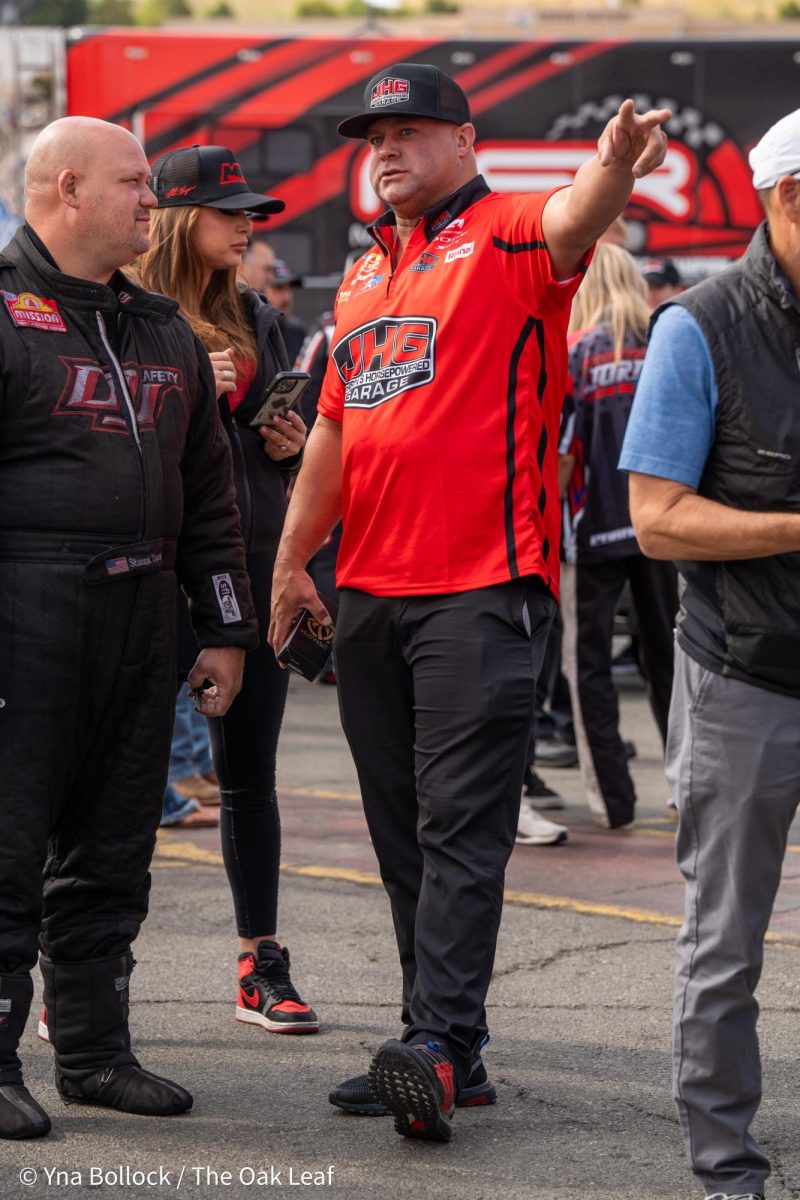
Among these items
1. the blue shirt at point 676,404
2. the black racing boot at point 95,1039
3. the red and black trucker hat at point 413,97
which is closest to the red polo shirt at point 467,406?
the red and black trucker hat at point 413,97

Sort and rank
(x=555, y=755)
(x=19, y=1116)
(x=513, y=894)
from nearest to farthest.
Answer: (x=19, y=1116), (x=513, y=894), (x=555, y=755)

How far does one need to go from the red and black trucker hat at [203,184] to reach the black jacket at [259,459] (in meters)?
0.32

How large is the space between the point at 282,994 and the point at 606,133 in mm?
2381

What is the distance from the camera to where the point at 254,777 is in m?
4.63

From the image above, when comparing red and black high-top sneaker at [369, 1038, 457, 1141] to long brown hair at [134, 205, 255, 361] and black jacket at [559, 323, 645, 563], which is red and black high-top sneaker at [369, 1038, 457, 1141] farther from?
black jacket at [559, 323, 645, 563]

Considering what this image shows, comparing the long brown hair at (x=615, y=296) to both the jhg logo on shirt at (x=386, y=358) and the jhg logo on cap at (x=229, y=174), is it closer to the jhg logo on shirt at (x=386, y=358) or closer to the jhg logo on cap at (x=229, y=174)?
the jhg logo on cap at (x=229, y=174)

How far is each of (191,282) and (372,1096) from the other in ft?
7.06

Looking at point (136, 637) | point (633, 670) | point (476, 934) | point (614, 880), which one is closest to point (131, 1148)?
point (476, 934)

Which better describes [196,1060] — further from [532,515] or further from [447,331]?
[447,331]

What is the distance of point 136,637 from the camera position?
3.90 m

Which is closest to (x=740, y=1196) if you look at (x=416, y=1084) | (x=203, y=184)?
(x=416, y=1084)

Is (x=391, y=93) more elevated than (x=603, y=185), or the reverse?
(x=391, y=93)

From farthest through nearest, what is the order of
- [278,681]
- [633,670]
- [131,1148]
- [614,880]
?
1. [633,670]
2. [614,880]
3. [278,681]
4. [131,1148]

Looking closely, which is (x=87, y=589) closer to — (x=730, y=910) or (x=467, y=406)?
(x=467, y=406)
